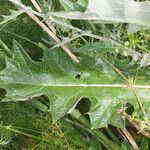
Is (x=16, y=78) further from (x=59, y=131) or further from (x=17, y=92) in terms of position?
(x=59, y=131)

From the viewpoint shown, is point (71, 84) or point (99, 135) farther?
point (99, 135)

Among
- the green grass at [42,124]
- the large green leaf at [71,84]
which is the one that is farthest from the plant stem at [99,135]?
the large green leaf at [71,84]

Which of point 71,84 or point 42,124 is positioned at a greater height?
point 71,84

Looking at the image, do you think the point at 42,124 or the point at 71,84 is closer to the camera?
the point at 71,84

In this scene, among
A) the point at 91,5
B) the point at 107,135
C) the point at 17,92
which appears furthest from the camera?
the point at 107,135

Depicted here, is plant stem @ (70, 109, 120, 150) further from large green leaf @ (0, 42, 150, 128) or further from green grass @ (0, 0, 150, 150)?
large green leaf @ (0, 42, 150, 128)

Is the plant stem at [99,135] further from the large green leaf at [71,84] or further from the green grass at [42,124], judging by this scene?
the large green leaf at [71,84]

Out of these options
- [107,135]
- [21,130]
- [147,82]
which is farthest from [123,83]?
[21,130]

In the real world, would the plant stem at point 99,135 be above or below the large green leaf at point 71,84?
below

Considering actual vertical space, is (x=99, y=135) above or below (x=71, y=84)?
below
